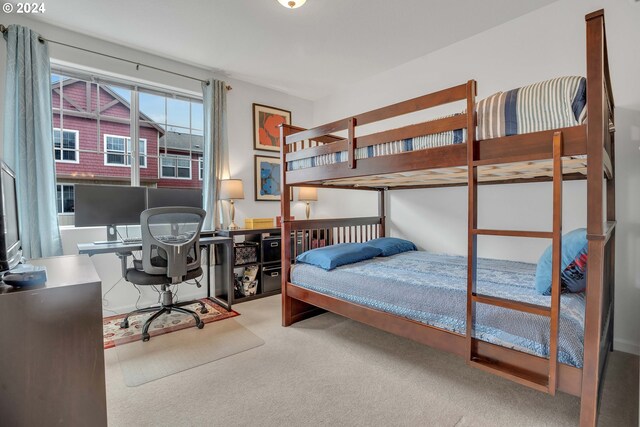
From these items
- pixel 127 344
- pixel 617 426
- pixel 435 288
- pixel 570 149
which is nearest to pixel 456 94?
pixel 570 149

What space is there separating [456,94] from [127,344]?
2.95 m

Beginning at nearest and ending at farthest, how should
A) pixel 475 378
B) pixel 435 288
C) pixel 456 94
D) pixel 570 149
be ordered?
pixel 570 149
pixel 456 94
pixel 435 288
pixel 475 378

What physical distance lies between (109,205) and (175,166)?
3.08 ft

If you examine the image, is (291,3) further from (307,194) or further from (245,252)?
(245,252)

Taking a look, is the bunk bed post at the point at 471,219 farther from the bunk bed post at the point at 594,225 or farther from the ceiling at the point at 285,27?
the ceiling at the point at 285,27

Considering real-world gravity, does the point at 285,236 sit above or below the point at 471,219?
below

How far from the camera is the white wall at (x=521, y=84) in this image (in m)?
2.27

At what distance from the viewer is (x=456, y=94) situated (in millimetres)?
1669

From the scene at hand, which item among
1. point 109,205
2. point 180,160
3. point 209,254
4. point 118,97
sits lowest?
point 209,254

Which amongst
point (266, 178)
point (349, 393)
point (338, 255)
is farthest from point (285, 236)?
point (266, 178)

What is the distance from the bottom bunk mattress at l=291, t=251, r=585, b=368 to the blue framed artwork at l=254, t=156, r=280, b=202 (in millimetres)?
1779

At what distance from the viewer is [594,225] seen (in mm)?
1245

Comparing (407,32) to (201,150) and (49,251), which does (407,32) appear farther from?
(49,251)

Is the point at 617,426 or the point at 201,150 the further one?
the point at 201,150
